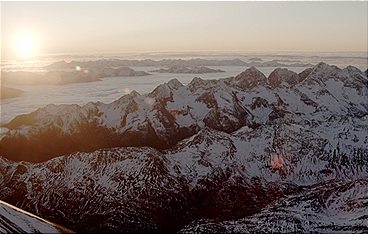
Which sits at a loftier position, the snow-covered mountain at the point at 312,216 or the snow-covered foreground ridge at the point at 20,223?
the snow-covered foreground ridge at the point at 20,223

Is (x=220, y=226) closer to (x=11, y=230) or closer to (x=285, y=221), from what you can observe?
(x=285, y=221)

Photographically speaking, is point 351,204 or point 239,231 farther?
point 351,204

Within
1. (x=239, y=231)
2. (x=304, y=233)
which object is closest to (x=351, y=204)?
(x=304, y=233)

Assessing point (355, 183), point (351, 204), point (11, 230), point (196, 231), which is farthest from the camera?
point (355, 183)

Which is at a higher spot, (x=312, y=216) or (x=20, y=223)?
(x=20, y=223)

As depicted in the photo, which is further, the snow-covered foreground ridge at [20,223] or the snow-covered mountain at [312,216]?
the snow-covered mountain at [312,216]

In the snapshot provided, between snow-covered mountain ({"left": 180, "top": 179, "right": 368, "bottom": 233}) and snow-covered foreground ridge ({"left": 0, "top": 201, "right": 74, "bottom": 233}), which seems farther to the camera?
snow-covered mountain ({"left": 180, "top": 179, "right": 368, "bottom": 233})

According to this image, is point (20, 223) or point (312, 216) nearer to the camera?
point (20, 223)

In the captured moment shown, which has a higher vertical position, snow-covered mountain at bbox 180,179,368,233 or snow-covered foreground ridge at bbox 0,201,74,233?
snow-covered foreground ridge at bbox 0,201,74,233
